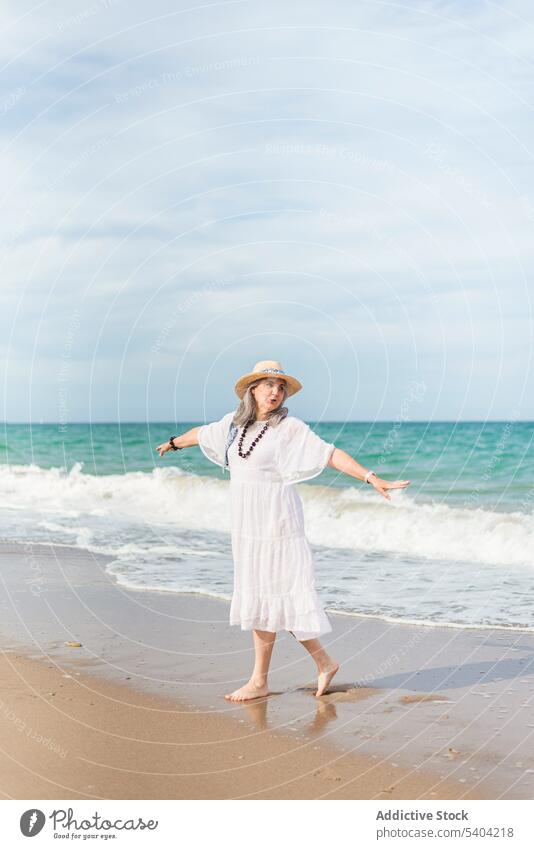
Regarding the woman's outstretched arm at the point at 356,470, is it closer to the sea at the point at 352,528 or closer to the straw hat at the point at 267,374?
the straw hat at the point at 267,374

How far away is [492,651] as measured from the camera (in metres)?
8.35

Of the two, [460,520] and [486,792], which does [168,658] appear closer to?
[486,792]

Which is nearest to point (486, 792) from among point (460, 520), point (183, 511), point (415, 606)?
point (415, 606)

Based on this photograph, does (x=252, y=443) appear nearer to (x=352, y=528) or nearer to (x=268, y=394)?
(x=268, y=394)

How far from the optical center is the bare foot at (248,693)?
22.7 ft

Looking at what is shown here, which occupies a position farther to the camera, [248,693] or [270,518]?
[248,693]

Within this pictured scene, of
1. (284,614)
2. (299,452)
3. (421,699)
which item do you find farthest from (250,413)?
(421,699)

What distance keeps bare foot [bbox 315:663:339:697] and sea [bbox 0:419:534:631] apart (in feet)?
8.74

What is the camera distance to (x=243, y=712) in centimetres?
666

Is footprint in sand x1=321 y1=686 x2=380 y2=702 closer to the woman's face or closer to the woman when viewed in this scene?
the woman

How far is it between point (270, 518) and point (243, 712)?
133 centimetres

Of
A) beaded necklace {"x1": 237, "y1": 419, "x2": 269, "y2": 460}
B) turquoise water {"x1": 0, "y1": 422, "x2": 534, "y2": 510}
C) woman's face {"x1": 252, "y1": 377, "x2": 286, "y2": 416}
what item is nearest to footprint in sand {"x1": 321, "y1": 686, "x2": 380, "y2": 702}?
beaded necklace {"x1": 237, "y1": 419, "x2": 269, "y2": 460}

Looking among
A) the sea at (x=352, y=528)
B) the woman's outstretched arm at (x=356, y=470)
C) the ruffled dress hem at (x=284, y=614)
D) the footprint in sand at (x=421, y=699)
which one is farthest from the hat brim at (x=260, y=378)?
the sea at (x=352, y=528)
